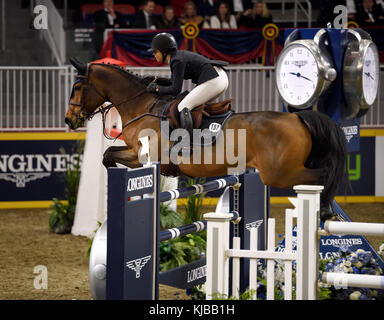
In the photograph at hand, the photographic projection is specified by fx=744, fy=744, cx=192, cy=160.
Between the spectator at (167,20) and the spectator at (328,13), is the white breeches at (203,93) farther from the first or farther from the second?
the spectator at (167,20)

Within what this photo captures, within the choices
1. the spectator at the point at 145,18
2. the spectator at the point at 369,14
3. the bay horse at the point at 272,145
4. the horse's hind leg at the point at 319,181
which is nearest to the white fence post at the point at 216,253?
the horse's hind leg at the point at 319,181

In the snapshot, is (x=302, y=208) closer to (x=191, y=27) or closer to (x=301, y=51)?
(x=301, y=51)

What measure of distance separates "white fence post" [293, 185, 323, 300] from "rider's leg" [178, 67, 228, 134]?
8.23 ft

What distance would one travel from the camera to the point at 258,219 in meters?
6.18

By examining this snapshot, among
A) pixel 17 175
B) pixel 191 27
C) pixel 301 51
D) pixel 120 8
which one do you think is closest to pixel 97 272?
pixel 301 51

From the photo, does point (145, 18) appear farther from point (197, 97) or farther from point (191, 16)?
point (197, 97)

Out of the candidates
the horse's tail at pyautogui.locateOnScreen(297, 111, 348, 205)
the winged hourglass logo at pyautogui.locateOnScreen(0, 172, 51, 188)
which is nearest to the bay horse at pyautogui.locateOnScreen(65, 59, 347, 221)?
the horse's tail at pyautogui.locateOnScreen(297, 111, 348, 205)

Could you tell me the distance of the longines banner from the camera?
11.3 metres

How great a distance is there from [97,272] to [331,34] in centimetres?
315

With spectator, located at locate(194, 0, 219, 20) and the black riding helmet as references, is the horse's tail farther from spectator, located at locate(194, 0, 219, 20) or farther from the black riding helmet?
spectator, located at locate(194, 0, 219, 20)

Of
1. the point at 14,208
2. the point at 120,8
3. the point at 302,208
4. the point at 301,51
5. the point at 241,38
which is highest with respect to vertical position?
the point at 120,8

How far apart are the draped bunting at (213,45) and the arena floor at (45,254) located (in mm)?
2921

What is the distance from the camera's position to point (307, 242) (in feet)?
12.7

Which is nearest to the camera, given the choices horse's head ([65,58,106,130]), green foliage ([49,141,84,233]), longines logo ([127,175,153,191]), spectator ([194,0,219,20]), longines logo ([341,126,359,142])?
longines logo ([127,175,153,191])
